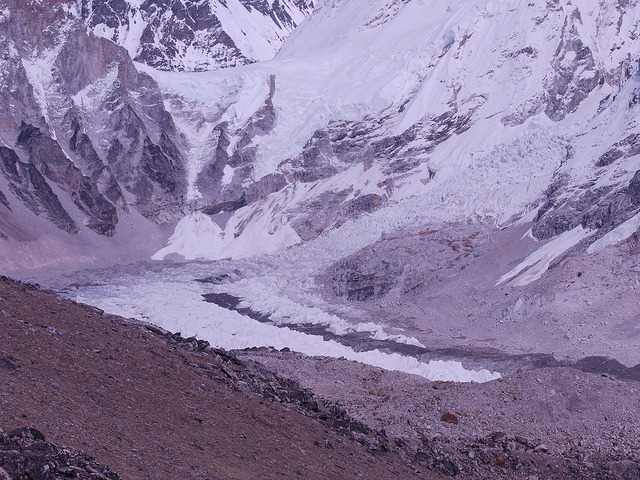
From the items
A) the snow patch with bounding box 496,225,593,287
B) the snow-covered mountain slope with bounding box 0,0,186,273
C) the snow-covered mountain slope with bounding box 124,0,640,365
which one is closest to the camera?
the snow-covered mountain slope with bounding box 124,0,640,365

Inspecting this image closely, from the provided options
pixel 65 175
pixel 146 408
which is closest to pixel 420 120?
pixel 65 175

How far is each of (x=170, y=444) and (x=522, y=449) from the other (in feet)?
23.4

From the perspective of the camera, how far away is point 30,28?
3258 inches

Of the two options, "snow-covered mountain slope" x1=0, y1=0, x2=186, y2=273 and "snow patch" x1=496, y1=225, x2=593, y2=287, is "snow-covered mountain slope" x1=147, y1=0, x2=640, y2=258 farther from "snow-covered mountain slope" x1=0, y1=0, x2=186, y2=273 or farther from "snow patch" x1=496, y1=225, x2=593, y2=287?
"snow patch" x1=496, y1=225, x2=593, y2=287

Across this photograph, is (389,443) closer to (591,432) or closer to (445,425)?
(445,425)

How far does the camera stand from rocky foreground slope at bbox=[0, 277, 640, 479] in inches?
298

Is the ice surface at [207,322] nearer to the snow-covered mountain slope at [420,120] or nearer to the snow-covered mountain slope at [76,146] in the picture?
the snow-covered mountain slope at [76,146]

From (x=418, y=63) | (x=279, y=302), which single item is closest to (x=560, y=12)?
(x=418, y=63)

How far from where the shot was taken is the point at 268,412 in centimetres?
1048

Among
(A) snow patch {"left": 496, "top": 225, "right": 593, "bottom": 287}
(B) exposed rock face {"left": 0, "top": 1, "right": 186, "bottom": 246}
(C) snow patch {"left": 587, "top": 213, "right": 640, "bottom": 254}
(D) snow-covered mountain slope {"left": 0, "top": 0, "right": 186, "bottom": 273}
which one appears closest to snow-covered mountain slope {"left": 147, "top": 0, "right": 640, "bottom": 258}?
(B) exposed rock face {"left": 0, "top": 1, "right": 186, "bottom": 246}

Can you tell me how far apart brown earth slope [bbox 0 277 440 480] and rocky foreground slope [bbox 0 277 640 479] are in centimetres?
2

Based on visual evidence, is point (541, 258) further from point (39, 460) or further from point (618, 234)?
point (39, 460)

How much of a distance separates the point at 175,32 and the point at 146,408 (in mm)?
136961

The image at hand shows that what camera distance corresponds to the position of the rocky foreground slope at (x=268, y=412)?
7562 mm
